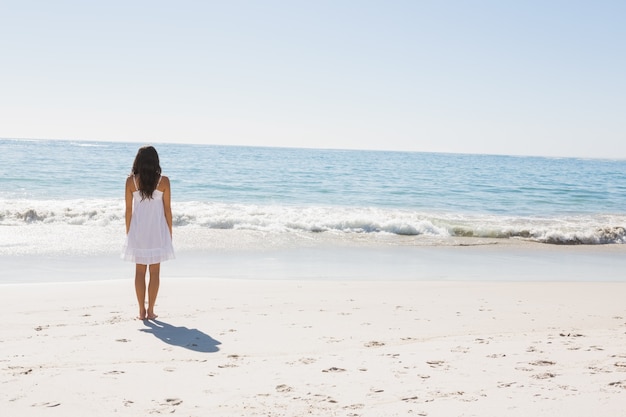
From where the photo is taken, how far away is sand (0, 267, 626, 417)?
3539 mm

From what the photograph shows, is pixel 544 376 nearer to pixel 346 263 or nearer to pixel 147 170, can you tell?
pixel 147 170

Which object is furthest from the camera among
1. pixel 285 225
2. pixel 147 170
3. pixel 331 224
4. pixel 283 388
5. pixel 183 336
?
pixel 331 224

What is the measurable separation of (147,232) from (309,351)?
2.24 metres

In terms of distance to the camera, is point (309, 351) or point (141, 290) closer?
point (309, 351)

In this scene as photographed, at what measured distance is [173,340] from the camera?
5098 millimetres

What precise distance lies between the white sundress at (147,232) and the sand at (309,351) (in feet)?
2.15

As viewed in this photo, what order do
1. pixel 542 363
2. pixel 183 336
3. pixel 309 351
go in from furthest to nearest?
pixel 183 336, pixel 309 351, pixel 542 363

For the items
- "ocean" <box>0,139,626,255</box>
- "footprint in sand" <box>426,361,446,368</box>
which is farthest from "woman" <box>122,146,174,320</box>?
"ocean" <box>0,139,626,255</box>

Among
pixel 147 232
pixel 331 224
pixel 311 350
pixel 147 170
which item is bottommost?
pixel 331 224

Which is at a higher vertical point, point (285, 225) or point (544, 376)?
point (544, 376)

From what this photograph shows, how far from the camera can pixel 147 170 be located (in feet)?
18.5

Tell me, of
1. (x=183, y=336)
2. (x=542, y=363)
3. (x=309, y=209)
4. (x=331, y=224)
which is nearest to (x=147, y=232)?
(x=183, y=336)

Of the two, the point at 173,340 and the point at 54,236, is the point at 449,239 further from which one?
the point at 173,340

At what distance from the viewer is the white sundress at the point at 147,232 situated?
583cm
